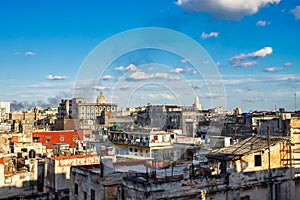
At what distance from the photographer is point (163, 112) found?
230 feet

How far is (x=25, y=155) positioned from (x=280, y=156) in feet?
87.9

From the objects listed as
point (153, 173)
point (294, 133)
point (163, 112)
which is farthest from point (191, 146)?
point (163, 112)

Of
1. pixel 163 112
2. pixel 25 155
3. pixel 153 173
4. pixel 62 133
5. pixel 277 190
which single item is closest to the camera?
pixel 153 173

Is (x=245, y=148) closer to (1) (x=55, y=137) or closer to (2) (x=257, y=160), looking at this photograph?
(2) (x=257, y=160)

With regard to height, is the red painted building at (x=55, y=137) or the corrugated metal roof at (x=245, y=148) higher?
the corrugated metal roof at (x=245, y=148)

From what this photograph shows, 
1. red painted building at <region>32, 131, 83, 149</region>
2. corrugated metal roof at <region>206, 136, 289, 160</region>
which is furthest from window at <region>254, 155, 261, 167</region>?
red painted building at <region>32, 131, 83, 149</region>

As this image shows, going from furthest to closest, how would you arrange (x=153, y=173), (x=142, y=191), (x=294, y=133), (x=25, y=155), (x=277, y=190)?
1. (x=25, y=155)
2. (x=294, y=133)
3. (x=277, y=190)
4. (x=153, y=173)
5. (x=142, y=191)

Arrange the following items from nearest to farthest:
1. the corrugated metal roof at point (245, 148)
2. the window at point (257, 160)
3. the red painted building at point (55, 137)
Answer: the corrugated metal roof at point (245, 148) → the window at point (257, 160) → the red painted building at point (55, 137)

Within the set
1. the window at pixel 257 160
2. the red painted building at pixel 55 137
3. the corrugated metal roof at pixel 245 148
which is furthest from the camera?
the red painted building at pixel 55 137

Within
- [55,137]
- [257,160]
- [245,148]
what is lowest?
[55,137]

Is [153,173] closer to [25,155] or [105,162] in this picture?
[105,162]

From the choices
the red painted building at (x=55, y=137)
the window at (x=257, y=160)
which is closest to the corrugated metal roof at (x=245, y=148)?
the window at (x=257, y=160)

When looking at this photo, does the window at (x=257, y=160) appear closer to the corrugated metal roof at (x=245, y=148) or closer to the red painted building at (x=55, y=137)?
the corrugated metal roof at (x=245, y=148)

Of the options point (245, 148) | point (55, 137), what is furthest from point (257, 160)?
point (55, 137)
